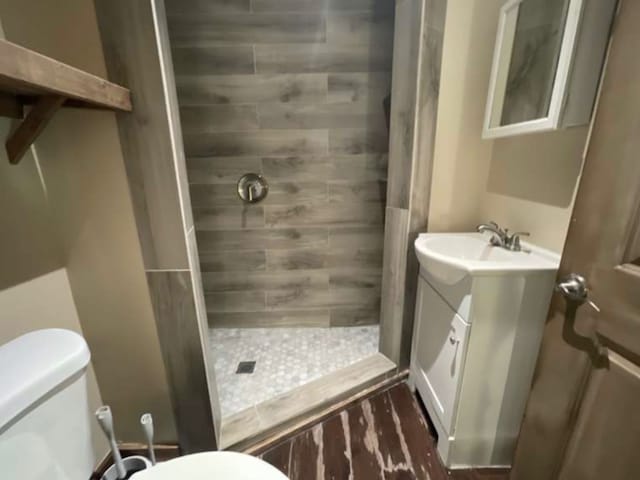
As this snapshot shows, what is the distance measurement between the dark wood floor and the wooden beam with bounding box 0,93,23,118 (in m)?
1.57

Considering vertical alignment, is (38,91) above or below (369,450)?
above

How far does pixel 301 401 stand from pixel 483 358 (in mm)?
916

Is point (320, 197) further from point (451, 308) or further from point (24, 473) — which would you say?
point (24, 473)

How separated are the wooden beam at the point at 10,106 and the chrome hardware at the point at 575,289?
5.20 ft

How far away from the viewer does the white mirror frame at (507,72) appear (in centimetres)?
88

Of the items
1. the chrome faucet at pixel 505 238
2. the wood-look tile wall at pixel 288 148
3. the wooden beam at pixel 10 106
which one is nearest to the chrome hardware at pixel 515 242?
the chrome faucet at pixel 505 238

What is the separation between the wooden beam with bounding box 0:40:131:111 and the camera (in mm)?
523

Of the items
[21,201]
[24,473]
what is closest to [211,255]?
[21,201]

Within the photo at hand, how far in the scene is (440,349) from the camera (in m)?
1.25

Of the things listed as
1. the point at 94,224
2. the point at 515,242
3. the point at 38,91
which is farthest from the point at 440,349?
the point at 38,91

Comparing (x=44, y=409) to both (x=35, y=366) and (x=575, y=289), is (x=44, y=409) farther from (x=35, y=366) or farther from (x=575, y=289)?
(x=575, y=289)

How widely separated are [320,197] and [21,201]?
4.80 feet

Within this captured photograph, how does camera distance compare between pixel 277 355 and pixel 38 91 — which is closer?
pixel 38 91

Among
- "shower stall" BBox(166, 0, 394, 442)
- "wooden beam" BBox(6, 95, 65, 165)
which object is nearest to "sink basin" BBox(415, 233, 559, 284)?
"shower stall" BBox(166, 0, 394, 442)
